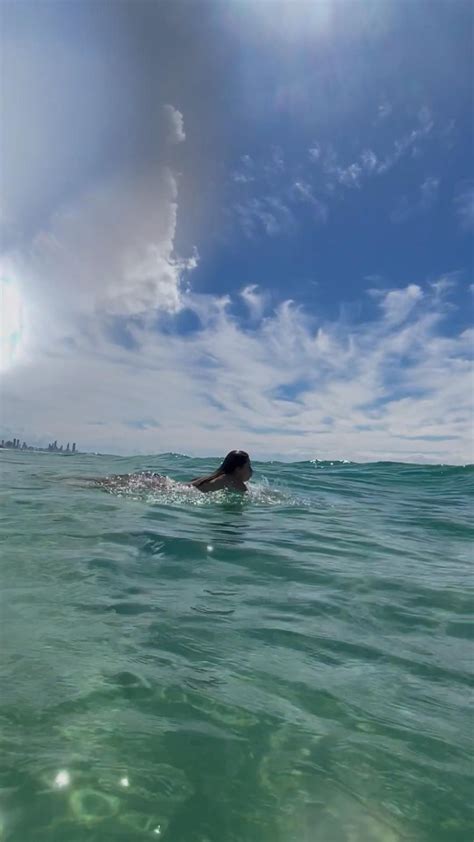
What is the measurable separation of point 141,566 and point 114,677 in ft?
8.34

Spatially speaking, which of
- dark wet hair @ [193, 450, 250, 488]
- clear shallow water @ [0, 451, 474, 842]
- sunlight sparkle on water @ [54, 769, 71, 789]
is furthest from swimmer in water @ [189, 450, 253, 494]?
sunlight sparkle on water @ [54, 769, 71, 789]

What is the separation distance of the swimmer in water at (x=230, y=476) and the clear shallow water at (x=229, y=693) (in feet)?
17.4

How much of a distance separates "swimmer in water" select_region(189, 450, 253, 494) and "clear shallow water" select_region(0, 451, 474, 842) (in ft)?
17.4

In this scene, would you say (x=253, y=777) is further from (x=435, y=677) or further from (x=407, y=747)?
(x=435, y=677)

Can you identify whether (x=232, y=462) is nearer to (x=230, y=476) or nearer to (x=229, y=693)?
(x=230, y=476)

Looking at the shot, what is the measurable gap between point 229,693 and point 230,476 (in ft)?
30.1

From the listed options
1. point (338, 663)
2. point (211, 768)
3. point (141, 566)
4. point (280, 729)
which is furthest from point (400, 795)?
point (141, 566)

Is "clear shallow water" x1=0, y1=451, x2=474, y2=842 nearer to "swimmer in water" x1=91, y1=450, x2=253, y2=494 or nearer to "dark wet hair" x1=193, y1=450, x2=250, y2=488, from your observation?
"swimmer in water" x1=91, y1=450, x2=253, y2=494

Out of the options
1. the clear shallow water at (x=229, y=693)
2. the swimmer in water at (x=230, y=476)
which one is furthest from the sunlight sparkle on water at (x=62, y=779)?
the swimmer in water at (x=230, y=476)

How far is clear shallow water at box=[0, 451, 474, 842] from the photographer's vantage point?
2.03 metres

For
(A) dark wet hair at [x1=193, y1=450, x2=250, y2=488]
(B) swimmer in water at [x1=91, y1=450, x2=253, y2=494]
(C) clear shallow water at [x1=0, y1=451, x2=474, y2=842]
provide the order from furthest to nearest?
(A) dark wet hair at [x1=193, y1=450, x2=250, y2=488] < (B) swimmer in water at [x1=91, y1=450, x2=253, y2=494] < (C) clear shallow water at [x1=0, y1=451, x2=474, y2=842]

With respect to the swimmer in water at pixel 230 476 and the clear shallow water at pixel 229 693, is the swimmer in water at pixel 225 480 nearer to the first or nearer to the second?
the swimmer in water at pixel 230 476

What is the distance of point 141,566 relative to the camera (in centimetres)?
546

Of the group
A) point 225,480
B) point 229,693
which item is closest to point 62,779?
point 229,693
